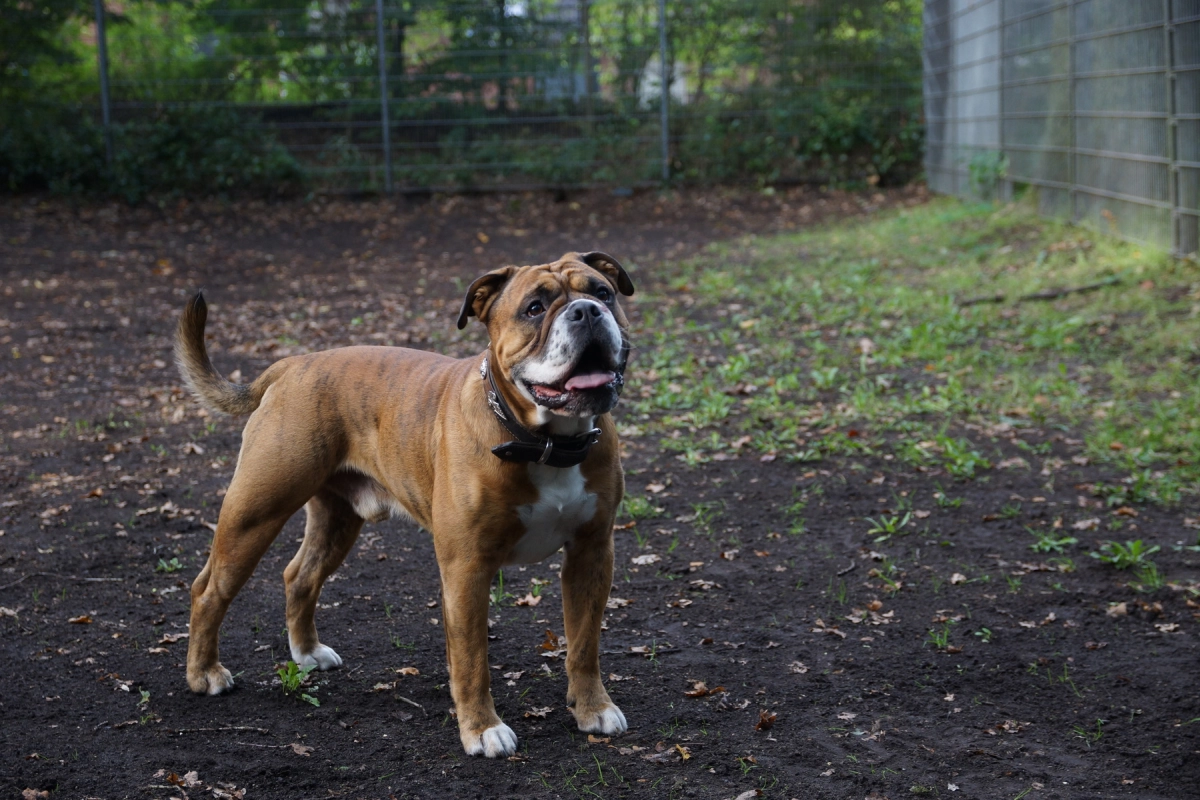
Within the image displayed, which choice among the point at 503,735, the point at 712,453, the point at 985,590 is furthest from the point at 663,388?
the point at 503,735

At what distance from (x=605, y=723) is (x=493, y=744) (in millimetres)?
391

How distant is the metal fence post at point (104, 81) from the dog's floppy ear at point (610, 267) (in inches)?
568

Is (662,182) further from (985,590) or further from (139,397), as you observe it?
(985,590)

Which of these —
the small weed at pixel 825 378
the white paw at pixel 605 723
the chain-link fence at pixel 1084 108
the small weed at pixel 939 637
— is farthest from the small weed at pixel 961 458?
the chain-link fence at pixel 1084 108

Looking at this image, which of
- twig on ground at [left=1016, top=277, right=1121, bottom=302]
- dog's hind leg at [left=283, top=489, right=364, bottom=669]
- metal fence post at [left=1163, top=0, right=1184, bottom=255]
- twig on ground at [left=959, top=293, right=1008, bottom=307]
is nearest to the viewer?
dog's hind leg at [left=283, top=489, right=364, bottom=669]

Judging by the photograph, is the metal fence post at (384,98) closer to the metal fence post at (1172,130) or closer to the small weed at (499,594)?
the metal fence post at (1172,130)

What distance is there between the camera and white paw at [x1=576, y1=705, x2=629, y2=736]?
368cm

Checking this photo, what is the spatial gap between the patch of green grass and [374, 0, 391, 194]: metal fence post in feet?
21.5

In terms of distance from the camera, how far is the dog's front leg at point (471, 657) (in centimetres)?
348

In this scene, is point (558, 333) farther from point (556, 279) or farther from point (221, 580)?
point (221, 580)

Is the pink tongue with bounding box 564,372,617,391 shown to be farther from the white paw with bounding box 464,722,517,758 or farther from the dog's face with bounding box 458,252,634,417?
the white paw with bounding box 464,722,517,758

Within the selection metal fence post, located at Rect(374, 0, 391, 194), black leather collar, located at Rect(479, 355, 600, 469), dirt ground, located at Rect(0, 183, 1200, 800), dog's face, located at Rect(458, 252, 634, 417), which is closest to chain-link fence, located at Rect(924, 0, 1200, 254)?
Answer: dirt ground, located at Rect(0, 183, 1200, 800)

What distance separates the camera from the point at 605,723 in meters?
3.68

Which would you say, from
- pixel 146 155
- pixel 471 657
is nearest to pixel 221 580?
pixel 471 657
